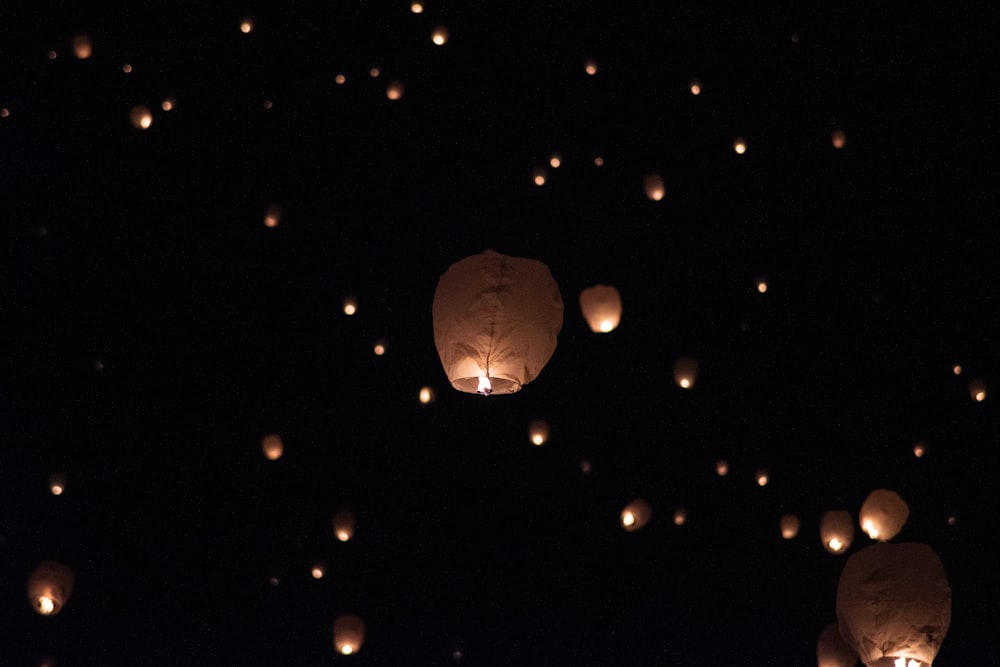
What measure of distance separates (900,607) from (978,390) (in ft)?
3.61

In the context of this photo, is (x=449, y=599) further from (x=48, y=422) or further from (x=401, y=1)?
(x=401, y=1)

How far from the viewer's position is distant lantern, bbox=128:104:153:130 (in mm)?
2758

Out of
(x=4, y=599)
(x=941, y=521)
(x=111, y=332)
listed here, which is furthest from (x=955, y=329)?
(x=4, y=599)

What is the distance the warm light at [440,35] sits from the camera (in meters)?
2.87

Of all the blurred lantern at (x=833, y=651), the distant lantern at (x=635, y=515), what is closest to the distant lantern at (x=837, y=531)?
the blurred lantern at (x=833, y=651)

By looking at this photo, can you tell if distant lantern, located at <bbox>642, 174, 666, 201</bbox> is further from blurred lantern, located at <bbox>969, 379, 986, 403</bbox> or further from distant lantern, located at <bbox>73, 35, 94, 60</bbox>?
distant lantern, located at <bbox>73, 35, 94, 60</bbox>

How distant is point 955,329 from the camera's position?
2.96 m

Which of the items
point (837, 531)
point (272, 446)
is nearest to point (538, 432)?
point (272, 446)

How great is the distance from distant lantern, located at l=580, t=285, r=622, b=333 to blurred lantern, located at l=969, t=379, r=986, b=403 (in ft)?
3.18

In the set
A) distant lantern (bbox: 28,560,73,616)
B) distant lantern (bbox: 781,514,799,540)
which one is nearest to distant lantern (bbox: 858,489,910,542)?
distant lantern (bbox: 781,514,799,540)

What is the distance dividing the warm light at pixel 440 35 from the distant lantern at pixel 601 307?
76 centimetres

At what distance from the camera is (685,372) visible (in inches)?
108

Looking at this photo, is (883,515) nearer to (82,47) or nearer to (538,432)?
(538,432)

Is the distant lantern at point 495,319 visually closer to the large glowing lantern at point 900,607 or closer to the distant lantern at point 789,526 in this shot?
the large glowing lantern at point 900,607
